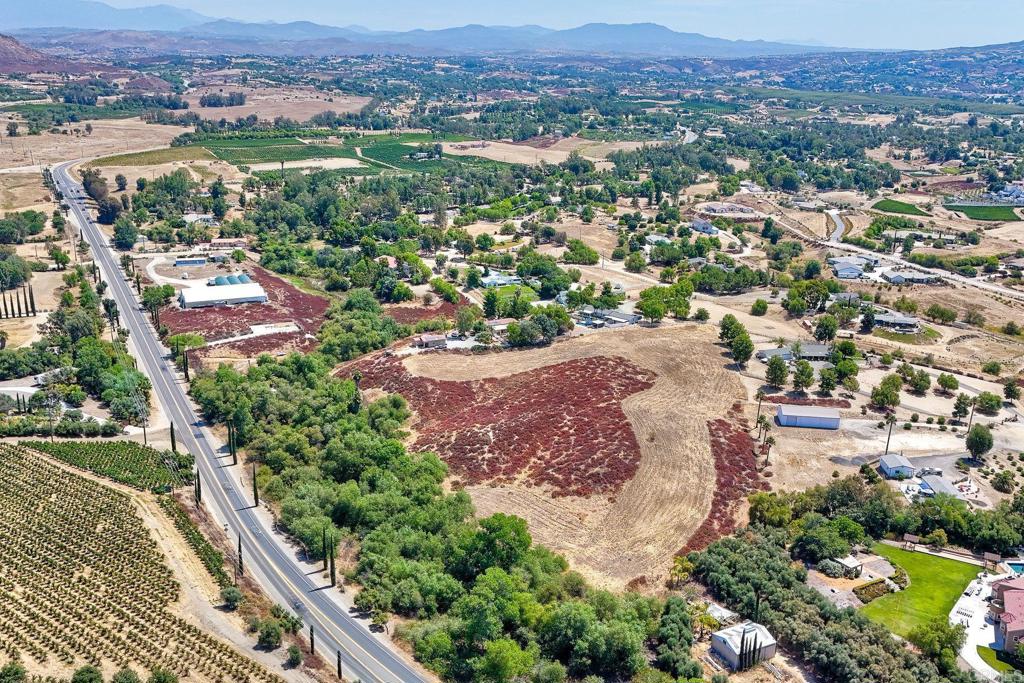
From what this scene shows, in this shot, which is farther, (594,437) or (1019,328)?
(1019,328)

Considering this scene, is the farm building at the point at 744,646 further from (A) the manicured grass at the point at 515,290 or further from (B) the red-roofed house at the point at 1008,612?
(A) the manicured grass at the point at 515,290

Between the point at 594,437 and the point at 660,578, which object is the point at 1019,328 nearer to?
the point at 594,437

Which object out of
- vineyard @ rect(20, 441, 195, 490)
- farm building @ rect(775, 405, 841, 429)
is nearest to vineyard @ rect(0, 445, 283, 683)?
vineyard @ rect(20, 441, 195, 490)

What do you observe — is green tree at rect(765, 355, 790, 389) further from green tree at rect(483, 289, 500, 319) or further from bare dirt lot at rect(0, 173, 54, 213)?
bare dirt lot at rect(0, 173, 54, 213)

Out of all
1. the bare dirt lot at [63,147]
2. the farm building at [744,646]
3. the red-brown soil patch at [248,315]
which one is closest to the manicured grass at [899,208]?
the red-brown soil patch at [248,315]

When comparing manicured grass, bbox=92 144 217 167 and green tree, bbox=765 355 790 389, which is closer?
green tree, bbox=765 355 790 389

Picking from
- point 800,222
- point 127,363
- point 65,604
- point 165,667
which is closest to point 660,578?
point 165,667
